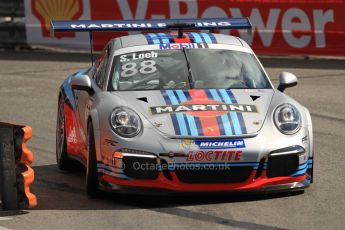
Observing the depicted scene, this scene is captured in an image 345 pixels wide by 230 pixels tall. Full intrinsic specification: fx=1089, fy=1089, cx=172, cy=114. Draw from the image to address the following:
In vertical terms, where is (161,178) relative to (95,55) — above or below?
above

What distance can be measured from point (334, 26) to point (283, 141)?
10850 mm

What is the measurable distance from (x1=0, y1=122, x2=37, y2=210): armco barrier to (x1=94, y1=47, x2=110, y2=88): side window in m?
1.29

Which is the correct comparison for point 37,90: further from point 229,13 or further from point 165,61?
point 165,61

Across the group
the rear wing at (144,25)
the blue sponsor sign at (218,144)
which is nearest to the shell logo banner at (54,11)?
the rear wing at (144,25)

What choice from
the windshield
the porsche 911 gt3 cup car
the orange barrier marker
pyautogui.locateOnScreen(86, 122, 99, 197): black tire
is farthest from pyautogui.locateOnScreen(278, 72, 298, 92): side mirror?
the orange barrier marker

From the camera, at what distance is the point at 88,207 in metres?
8.18

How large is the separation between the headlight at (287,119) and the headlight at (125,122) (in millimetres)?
1082

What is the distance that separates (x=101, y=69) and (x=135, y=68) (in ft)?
1.52

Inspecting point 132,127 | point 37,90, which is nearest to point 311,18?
point 37,90

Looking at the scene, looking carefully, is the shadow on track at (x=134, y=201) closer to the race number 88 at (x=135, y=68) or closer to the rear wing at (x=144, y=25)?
the race number 88 at (x=135, y=68)

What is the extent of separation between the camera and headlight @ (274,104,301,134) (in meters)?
8.39

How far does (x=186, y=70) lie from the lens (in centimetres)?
923

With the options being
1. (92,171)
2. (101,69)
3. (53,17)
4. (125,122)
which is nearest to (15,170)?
(92,171)

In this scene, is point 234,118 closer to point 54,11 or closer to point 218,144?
point 218,144
